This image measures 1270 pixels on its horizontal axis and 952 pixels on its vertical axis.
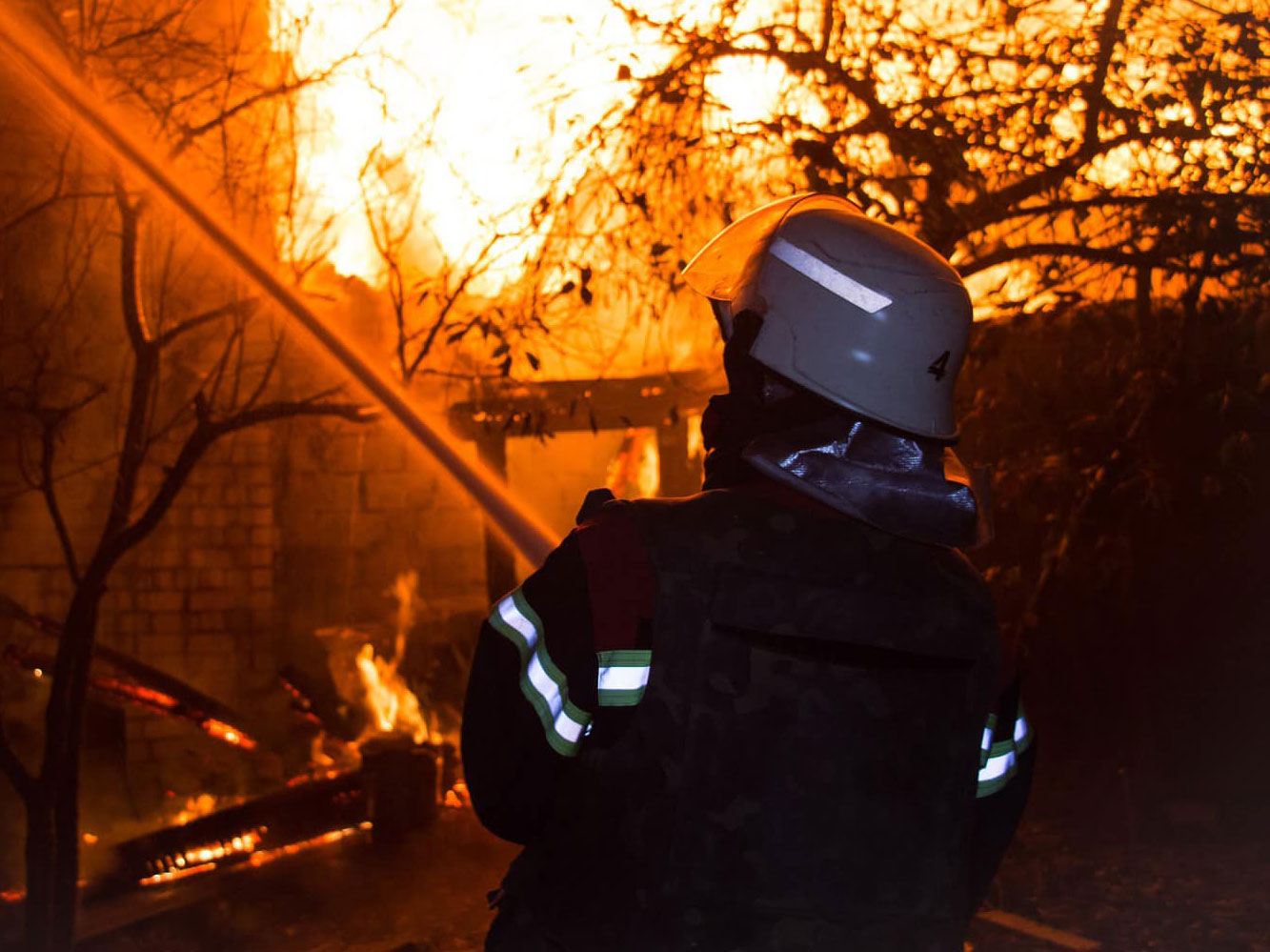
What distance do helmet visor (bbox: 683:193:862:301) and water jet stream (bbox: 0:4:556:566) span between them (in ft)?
7.65

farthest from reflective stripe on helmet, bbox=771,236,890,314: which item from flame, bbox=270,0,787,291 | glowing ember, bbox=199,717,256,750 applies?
glowing ember, bbox=199,717,256,750

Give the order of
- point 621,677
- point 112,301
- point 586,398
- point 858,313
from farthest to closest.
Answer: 1. point 112,301
2. point 586,398
3. point 858,313
4. point 621,677

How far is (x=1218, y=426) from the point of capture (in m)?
6.03

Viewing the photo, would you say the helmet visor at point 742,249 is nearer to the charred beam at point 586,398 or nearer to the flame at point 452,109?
the flame at point 452,109

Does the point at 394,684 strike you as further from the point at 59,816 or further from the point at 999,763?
the point at 999,763

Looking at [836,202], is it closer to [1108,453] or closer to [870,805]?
[870,805]

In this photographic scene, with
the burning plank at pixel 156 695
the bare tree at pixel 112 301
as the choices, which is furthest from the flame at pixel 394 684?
the bare tree at pixel 112 301

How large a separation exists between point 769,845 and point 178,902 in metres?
4.97

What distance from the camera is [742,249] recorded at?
5.63 ft

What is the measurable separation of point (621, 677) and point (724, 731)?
0.15 meters

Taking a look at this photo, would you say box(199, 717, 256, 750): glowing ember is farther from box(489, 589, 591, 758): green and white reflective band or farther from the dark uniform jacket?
box(489, 589, 591, 758): green and white reflective band

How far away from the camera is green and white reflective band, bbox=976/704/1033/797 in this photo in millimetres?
1666

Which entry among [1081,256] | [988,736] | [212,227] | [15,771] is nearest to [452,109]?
[212,227]

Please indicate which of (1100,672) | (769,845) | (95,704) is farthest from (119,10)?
→ (1100,672)
